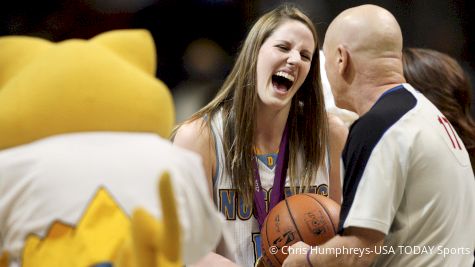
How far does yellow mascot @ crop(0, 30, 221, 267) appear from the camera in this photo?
141cm

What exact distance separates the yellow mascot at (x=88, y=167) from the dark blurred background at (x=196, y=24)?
2390 millimetres

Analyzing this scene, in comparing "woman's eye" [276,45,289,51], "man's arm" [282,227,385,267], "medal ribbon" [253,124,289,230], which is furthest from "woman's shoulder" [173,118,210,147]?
"man's arm" [282,227,385,267]

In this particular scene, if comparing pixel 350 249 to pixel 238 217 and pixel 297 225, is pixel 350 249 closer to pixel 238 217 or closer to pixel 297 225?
pixel 297 225

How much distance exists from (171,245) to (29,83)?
1.51ft

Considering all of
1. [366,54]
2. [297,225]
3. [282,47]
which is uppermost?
[366,54]

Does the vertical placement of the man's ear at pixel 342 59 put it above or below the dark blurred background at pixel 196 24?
above

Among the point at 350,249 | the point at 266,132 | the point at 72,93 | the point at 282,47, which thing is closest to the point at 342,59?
the point at 282,47

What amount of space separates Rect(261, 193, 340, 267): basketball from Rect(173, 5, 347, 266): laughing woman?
195mm

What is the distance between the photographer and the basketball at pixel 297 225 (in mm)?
2301

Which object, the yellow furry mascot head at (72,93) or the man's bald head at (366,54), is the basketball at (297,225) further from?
the yellow furry mascot head at (72,93)

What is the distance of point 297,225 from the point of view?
231cm

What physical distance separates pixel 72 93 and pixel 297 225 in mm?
1046

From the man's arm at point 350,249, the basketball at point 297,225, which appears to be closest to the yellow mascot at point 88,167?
the man's arm at point 350,249

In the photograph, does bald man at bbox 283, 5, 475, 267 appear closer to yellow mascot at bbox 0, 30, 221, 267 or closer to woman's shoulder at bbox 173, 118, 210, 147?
woman's shoulder at bbox 173, 118, 210, 147
